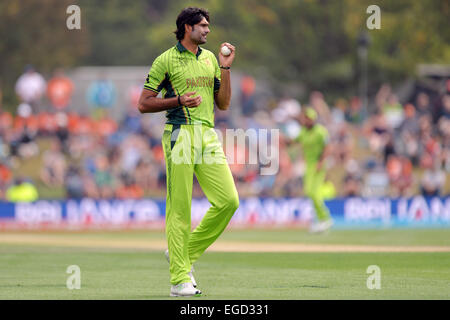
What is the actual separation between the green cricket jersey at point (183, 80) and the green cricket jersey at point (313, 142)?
11.7 meters

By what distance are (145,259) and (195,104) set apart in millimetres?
5453

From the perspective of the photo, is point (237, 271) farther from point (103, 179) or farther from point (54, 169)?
point (54, 169)

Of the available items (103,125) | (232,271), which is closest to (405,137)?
(103,125)

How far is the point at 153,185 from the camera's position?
3061 centimetres

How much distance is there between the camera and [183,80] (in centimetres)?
1024

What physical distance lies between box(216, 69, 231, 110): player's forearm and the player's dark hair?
1.92 feet

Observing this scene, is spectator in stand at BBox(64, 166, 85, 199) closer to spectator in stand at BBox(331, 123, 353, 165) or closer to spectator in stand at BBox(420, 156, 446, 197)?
spectator in stand at BBox(331, 123, 353, 165)

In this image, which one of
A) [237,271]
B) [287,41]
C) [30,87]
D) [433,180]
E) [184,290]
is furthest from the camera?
[287,41]

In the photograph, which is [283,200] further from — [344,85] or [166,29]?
[166,29]

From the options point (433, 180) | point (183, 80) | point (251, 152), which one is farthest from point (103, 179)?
point (183, 80)

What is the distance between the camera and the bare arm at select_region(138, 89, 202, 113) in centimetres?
→ 1002

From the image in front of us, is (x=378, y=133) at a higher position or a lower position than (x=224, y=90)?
lower

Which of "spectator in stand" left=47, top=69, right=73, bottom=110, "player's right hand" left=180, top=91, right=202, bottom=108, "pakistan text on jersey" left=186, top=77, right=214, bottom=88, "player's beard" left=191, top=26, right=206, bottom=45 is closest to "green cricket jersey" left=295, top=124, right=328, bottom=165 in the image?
"pakistan text on jersey" left=186, top=77, right=214, bottom=88

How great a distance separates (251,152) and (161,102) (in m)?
19.5
